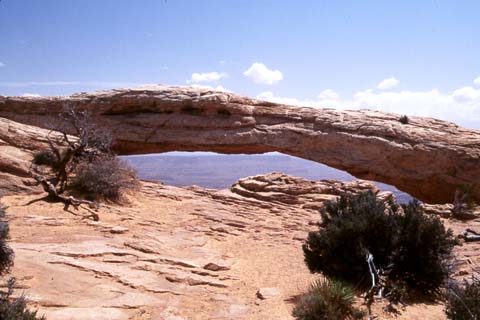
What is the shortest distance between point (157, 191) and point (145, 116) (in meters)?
5.36

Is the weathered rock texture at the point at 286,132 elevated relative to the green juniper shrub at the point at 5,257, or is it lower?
elevated

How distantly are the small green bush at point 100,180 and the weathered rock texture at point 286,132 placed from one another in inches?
233

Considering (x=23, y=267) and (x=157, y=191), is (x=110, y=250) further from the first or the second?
(x=157, y=191)

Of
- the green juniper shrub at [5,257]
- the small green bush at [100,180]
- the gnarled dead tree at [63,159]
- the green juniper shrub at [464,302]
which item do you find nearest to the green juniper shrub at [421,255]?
the green juniper shrub at [464,302]

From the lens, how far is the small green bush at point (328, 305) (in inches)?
239

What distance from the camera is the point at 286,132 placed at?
19391 mm

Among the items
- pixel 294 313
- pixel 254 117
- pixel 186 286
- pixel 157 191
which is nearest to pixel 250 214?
pixel 157 191

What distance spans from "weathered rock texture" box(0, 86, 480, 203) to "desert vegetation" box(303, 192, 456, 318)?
33.2 feet

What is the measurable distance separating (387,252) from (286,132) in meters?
11.9

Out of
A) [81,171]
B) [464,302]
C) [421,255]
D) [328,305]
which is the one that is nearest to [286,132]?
[81,171]

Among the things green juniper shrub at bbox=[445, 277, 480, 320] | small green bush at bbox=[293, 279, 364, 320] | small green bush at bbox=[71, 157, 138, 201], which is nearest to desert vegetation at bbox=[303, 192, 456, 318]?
small green bush at bbox=[293, 279, 364, 320]

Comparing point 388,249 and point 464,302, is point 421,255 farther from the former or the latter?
point 464,302

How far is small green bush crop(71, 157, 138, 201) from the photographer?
1372 centimetres

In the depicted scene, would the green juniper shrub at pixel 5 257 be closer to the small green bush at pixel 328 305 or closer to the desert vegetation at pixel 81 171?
the small green bush at pixel 328 305
